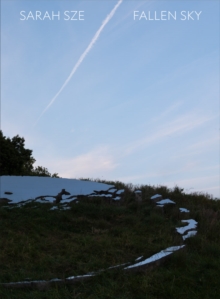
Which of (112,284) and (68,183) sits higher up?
(68,183)

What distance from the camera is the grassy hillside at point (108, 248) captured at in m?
6.11

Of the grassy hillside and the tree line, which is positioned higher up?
the tree line

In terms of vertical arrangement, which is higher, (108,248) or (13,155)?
(13,155)

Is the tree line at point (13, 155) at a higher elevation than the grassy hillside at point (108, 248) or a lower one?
higher

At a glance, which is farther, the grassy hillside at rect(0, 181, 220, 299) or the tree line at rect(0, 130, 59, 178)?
the tree line at rect(0, 130, 59, 178)

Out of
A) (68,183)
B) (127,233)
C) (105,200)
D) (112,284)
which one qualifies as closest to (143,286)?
(112,284)

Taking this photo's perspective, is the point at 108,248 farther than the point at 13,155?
No

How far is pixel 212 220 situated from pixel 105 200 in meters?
3.60

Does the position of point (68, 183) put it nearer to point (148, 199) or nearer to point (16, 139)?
point (148, 199)

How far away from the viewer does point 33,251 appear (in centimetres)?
784

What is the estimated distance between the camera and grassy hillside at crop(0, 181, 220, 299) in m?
6.11

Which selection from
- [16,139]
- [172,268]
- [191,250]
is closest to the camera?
[172,268]

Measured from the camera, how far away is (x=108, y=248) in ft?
26.8

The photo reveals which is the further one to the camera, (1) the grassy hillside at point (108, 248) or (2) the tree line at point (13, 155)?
(2) the tree line at point (13, 155)
